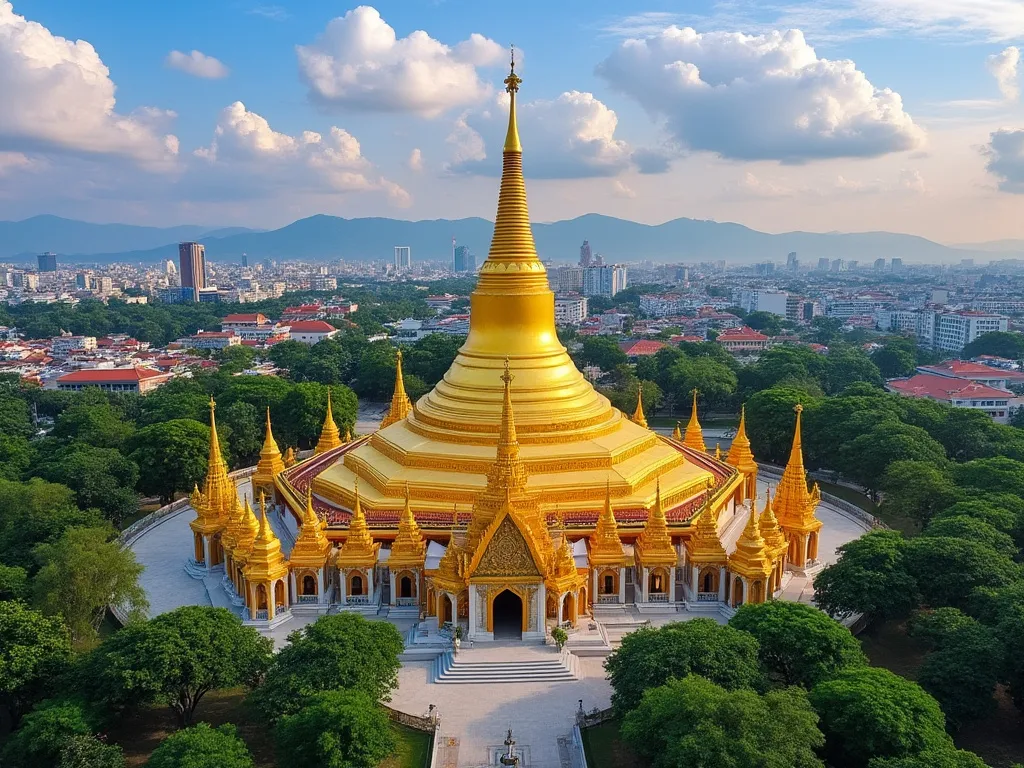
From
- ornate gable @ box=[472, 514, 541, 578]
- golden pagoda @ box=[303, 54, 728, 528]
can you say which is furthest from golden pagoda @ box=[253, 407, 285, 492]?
ornate gable @ box=[472, 514, 541, 578]

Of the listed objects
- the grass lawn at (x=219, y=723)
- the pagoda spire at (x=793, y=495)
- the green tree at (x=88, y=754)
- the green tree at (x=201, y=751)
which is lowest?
the grass lawn at (x=219, y=723)

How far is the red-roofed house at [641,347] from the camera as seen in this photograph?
100 m

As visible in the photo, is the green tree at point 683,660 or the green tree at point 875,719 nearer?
the green tree at point 875,719

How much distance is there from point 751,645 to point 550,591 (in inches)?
297

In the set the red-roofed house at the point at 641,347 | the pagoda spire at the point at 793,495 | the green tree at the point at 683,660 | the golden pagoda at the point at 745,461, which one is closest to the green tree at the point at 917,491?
the golden pagoda at the point at 745,461

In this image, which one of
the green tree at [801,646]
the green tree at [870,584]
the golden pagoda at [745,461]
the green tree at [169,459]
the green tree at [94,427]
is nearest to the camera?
the green tree at [801,646]

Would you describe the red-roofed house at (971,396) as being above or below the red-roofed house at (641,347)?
below

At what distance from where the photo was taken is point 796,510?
3284 centimetres

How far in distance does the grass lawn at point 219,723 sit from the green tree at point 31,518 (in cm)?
1134

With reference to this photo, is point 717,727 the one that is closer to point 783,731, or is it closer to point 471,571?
point 783,731

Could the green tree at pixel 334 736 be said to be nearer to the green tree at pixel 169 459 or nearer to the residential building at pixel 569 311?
the green tree at pixel 169 459

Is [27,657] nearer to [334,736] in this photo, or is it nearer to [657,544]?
[334,736]

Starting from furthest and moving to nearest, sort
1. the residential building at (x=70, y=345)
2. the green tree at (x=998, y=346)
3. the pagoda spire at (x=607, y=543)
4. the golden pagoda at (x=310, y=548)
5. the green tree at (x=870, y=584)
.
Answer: the residential building at (x=70, y=345) < the green tree at (x=998, y=346) < the golden pagoda at (x=310, y=548) < the pagoda spire at (x=607, y=543) < the green tree at (x=870, y=584)

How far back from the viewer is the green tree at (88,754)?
58.9 ft
